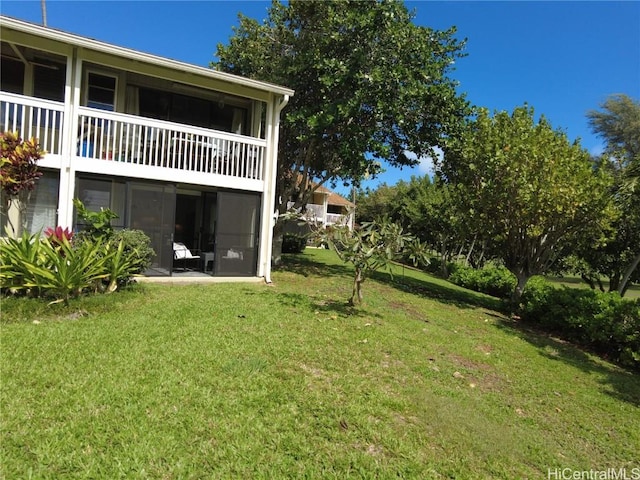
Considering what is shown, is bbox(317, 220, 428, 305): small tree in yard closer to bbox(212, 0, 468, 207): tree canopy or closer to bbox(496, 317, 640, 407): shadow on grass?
bbox(496, 317, 640, 407): shadow on grass

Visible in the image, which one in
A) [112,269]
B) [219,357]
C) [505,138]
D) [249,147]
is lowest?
[219,357]

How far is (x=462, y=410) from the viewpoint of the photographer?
4.23m

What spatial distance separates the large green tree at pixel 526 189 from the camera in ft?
33.4

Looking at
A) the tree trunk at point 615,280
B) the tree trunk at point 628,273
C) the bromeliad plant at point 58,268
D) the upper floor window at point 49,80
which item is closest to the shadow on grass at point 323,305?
the bromeliad plant at point 58,268

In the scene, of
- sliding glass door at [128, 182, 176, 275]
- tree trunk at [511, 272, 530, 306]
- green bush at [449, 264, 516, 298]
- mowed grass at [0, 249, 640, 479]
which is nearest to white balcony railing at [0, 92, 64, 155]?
sliding glass door at [128, 182, 176, 275]

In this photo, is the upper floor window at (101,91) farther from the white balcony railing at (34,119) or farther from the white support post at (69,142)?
the white support post at (69,142)

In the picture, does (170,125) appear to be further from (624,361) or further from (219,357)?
(624,361)

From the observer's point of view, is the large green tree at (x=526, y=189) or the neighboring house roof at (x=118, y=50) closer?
the neighboring house roof at (x=118, y=50)

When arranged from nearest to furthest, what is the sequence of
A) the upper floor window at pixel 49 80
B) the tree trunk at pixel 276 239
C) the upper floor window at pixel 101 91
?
the upper floor window at pixel 49 80 → the upper floor window at pixel 101 91 → the tree trunk at pixel 276 239

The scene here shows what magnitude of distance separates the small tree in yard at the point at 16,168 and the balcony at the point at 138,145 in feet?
1.47

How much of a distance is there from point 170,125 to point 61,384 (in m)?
7.53

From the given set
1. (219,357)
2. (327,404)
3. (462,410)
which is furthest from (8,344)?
(462,410)

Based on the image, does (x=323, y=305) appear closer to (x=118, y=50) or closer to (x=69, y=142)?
(x=69, y=142)

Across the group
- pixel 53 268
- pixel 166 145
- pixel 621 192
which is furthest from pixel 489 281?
pixel 53 268
